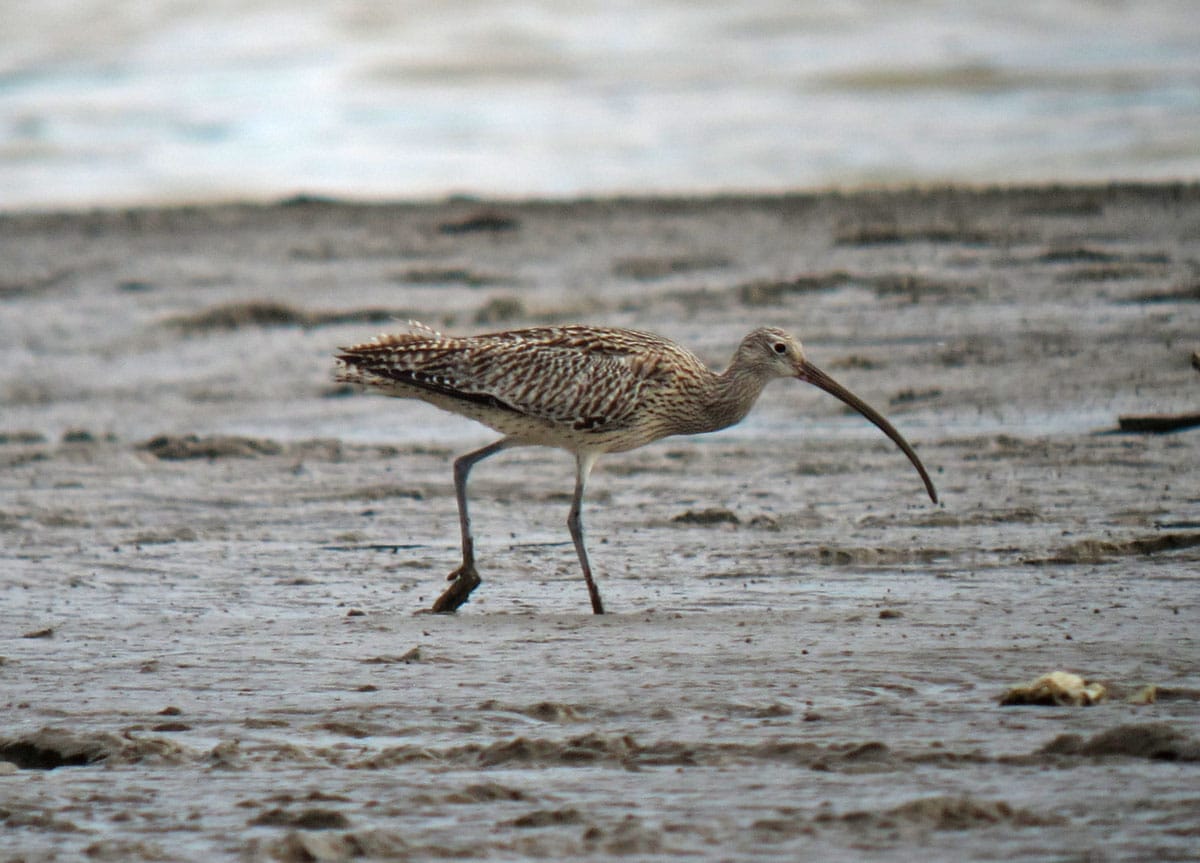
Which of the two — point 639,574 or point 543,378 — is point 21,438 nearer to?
point 543,378

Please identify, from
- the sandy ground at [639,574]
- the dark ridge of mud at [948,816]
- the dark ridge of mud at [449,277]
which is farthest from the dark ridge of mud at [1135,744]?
the dark ridge of mud at [449,277]

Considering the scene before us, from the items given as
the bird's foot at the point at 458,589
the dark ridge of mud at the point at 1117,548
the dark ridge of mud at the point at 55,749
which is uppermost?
the dark ridge of mud at the point at 1117,548

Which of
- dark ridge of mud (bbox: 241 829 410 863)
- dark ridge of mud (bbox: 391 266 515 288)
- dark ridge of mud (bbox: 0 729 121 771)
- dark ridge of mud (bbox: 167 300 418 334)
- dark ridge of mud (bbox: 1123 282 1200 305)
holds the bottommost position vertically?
dark ridge of mud (bbox: 241 829 410 863)

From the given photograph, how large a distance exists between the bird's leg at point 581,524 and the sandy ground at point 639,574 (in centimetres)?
12

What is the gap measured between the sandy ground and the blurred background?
516cm

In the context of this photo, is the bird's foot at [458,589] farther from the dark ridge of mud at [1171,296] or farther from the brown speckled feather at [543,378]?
the dark ridge of mud at [1171,296]

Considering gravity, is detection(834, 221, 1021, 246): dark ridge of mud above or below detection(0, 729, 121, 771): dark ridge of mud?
above

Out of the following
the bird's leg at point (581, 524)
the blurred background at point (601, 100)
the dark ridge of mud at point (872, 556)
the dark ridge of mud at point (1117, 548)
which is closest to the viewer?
the bird's leg at point (581, 524)

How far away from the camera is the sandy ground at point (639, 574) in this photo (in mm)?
4934

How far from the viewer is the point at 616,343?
8.26 meters

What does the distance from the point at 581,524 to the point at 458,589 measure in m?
0.57

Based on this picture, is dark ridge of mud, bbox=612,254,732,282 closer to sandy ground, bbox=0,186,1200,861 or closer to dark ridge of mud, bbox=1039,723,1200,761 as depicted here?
sandy ground, bbox=0,186,1200,861

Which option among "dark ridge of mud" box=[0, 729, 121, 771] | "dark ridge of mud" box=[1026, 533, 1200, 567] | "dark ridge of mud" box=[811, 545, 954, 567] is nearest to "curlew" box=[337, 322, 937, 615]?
"dark ridge of mud" box=[811, 545, 954, 567]

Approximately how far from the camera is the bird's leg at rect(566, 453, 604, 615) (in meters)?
7.39
